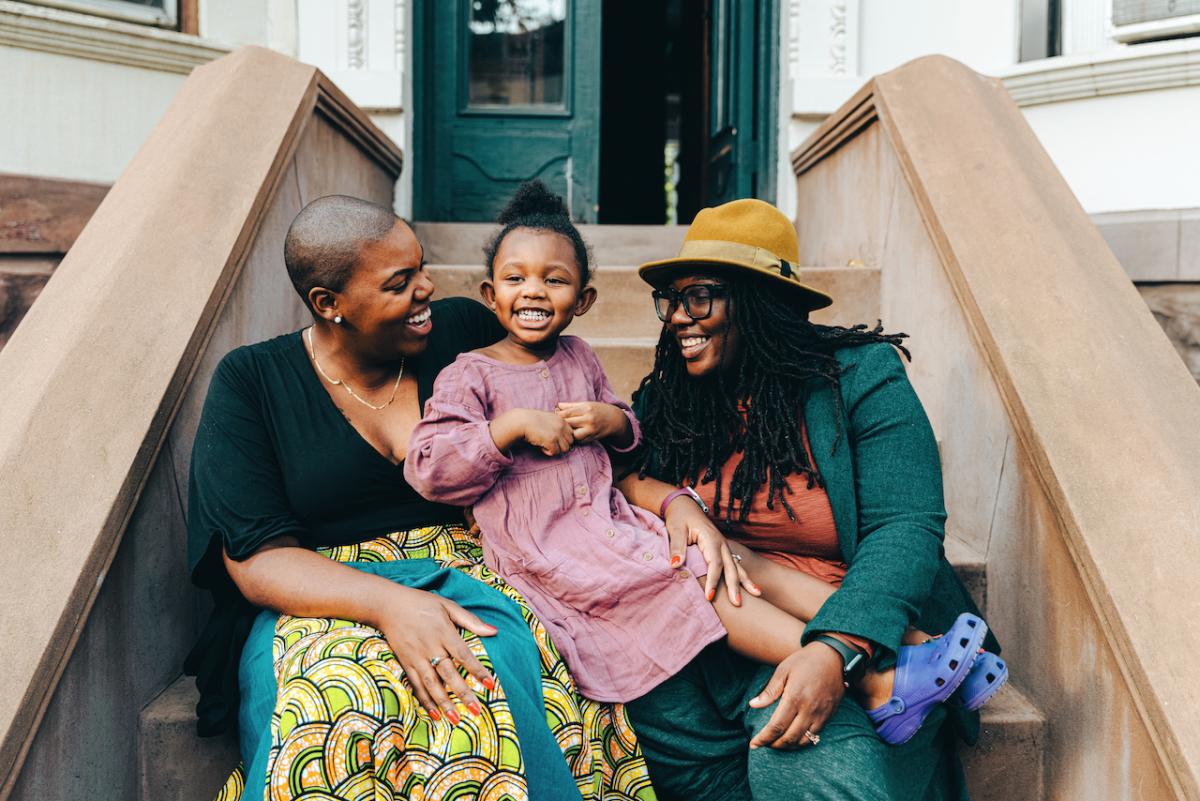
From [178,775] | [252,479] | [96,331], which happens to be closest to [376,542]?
[252,479]

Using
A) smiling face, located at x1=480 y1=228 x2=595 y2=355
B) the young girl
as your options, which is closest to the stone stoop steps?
the young girl

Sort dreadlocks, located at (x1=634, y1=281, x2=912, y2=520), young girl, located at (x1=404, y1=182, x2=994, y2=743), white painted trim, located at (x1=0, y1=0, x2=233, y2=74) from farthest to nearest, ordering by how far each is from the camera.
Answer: white painted trim, located at (x1=0, y1=0, x2=233, y2=74), dreadlocks, located at (x1=634, y1=281, x2=912, y2=520), young girl, located at (x1=404, y1=182, x2=994, y2=743)

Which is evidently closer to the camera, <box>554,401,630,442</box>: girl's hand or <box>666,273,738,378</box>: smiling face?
<box>554,401,630,442</box>: girl's hand

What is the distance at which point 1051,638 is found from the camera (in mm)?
2408

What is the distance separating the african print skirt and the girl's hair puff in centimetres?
91

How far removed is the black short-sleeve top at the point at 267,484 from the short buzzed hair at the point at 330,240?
0.22 meters

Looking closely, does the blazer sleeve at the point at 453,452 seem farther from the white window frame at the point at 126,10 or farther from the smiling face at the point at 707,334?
the white window frame at the point at 126,10

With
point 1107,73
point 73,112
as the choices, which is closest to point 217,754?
point 73,112

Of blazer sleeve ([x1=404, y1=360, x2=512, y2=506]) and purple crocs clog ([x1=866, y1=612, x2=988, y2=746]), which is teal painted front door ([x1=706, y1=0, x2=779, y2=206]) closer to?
blazer sleeve ([x1=404, y1=360, x2=512, y2=506])

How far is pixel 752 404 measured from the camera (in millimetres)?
2480

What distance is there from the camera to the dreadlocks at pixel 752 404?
95.0 inches

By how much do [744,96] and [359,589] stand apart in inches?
197

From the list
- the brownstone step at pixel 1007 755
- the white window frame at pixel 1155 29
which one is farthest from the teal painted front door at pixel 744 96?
the brownstone step at pixel 1007 755

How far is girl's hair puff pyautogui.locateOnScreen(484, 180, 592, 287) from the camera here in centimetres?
261
